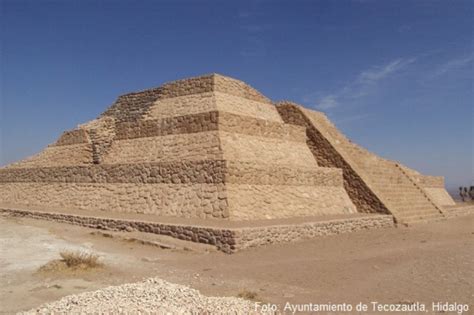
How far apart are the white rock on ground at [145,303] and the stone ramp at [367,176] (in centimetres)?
1170

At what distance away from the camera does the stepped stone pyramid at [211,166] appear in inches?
520

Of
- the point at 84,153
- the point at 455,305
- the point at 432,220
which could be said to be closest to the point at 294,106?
the point at 432,220

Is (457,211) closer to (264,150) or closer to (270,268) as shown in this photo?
(264,150)

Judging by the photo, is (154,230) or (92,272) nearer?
(92,272)

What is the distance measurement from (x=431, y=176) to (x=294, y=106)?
1098 centimetres

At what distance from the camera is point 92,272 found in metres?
7.74

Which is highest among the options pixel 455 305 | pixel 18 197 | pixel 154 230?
pixel 18 197

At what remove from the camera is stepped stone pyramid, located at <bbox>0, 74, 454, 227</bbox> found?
13.2m

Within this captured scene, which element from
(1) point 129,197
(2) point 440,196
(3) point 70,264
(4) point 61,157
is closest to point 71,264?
(3) point 70,264

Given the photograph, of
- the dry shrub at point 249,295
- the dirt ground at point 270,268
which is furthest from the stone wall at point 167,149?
the dry shrub at point 249,295

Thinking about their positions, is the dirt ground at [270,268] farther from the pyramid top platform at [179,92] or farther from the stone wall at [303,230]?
the pyramid top platform at [179,92]

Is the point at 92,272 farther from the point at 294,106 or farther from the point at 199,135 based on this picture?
the point at 294,106

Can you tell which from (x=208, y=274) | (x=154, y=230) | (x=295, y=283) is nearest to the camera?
(x=295, y=283)

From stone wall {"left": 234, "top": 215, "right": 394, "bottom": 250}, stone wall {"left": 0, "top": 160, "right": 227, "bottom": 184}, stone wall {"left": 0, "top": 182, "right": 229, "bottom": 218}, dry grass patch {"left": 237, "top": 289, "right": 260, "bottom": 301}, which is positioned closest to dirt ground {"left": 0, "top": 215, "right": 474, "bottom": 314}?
dry grass patch {"left": 237, "top": 289, "right": 260, "bottom": 301}
